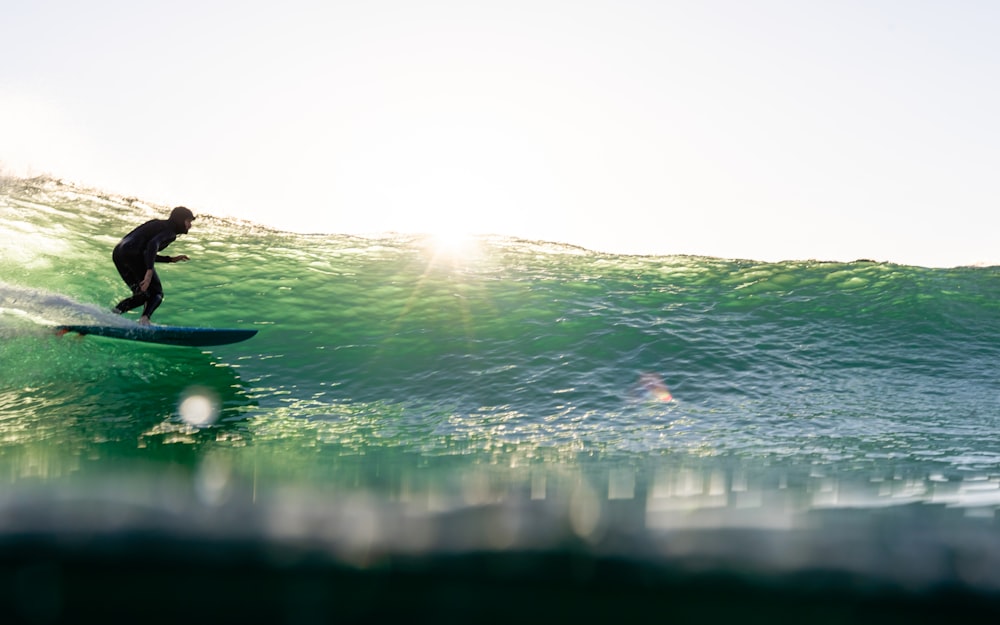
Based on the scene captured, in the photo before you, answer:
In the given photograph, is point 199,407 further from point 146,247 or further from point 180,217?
point 180,217

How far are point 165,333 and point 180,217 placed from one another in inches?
71.2

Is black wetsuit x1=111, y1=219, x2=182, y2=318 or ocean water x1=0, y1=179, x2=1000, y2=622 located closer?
ocean water x1=0, y1=179, x2=1000, y2=622

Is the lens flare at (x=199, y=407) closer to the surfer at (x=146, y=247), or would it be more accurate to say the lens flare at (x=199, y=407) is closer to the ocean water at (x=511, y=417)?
the ocean water at (x=511, y=417)

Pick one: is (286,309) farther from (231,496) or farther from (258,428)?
(231,496)

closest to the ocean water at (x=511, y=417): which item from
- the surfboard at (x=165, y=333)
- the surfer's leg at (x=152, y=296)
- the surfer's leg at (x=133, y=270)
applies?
the surfboard at (x=165, y=333)

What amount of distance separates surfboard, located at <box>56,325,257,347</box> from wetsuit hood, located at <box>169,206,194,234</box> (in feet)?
5.02

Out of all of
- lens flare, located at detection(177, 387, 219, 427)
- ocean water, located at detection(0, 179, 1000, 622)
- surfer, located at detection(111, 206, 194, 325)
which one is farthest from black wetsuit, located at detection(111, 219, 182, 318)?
ocean water, located at detection(0, 179, 1000, 622)

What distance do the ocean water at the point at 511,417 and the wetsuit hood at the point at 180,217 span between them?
7.81 feet

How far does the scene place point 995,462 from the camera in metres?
8.31

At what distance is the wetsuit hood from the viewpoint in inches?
433

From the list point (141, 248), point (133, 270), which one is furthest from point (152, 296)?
point (141, 248)

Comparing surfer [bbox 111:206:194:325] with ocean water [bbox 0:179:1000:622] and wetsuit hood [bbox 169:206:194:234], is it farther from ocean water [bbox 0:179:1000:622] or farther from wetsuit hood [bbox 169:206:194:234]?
ocean water [bbox 0:179:1000:622]

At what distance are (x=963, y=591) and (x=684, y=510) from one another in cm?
200

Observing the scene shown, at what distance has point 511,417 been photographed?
36.0 ft
